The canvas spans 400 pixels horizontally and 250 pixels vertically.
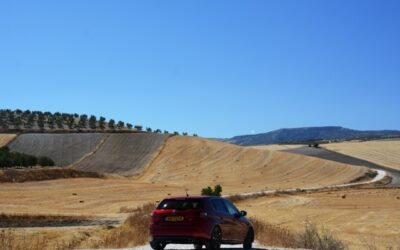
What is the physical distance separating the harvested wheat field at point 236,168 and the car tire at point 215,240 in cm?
5318

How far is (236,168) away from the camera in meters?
92.1

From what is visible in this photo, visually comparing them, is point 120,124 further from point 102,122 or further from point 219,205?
point 219,205

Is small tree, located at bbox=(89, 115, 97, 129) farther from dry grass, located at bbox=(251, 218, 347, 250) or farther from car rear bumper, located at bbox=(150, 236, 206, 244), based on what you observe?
car rear bumper, located at bbox=(150, 236, 206, 244)

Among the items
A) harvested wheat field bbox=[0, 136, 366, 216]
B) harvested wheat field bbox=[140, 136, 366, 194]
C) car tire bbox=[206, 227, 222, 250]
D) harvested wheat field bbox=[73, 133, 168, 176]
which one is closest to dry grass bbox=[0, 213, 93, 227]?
harvested wheat field bbox=[0, 136, 366, 216]

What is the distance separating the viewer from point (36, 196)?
58.7 m

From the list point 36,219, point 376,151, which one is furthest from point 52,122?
point 36,219

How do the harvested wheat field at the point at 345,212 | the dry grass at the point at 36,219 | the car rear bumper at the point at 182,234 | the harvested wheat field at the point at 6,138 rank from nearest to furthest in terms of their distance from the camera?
the car rear bumper at the point at 182,234, the harvested wheat field at the point at 345,212, the dry grass at the point at 36,219, the harvested wheat field at the point at 6,138

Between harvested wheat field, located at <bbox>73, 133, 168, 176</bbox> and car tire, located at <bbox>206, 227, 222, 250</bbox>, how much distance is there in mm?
66082

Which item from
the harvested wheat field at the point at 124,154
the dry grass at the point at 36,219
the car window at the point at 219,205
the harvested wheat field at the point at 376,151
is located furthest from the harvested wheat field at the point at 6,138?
the car window at the point at 219,205

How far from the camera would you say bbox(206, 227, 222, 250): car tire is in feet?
66.7

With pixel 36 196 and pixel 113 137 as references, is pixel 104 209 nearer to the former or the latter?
pixel 36 196

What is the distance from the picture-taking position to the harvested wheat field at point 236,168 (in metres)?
83.4

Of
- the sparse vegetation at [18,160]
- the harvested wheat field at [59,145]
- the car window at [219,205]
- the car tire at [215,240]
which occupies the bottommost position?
the car tire at [215,240]

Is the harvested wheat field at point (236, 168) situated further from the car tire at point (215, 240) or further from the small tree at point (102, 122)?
the car tire at point (215, 240)
